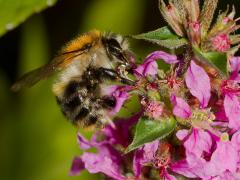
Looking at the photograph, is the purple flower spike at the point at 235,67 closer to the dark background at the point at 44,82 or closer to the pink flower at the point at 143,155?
the pink flower at the point at 143,155

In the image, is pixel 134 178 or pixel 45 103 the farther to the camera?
pixel 45 103

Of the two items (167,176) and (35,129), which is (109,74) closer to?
(167,176)

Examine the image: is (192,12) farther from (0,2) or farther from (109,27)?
(109,27)

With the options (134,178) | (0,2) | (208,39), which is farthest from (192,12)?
(0,2)

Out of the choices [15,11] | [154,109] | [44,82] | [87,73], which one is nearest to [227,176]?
[154,109]

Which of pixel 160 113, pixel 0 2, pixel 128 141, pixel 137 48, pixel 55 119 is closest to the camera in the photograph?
pixel 160 113

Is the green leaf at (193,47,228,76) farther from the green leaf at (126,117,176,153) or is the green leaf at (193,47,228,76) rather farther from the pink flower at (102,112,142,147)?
the pink flower at (102,112,142,147)

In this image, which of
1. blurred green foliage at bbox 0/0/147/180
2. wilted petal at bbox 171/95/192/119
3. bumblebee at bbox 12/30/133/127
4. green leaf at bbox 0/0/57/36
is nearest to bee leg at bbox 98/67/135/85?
bumblebee at bbox 12/30/133/127
